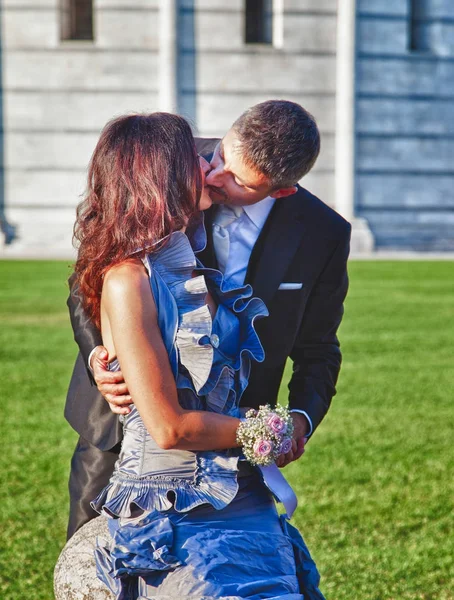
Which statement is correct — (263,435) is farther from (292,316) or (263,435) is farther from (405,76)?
(405,76)

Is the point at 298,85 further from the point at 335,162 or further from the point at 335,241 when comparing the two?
the point at 335,241

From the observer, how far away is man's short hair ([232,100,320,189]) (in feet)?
11.5

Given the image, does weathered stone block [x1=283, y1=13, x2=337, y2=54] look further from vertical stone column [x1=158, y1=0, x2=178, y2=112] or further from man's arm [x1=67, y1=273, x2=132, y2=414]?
man's arm [x1=67, y1=273, x2=132, y2=414]

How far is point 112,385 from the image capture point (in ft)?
11.1

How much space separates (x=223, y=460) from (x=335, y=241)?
1241 millimetres

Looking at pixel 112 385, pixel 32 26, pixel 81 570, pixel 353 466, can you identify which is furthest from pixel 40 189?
pixel 112 385

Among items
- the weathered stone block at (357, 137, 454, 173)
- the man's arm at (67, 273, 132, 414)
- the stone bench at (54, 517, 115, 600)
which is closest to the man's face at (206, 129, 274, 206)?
the man's arm at (67, 273, 132, 414)

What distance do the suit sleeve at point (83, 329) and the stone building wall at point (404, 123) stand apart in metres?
23.5

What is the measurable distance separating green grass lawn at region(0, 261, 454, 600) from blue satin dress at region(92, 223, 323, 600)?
1.99 metres

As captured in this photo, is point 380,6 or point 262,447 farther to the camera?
point 380,6

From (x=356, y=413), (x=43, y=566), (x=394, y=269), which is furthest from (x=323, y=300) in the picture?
(x=394, y=269)

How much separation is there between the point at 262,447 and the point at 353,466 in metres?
4.18

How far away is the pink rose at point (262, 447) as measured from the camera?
3.22 meters

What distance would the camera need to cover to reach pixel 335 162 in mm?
27578
